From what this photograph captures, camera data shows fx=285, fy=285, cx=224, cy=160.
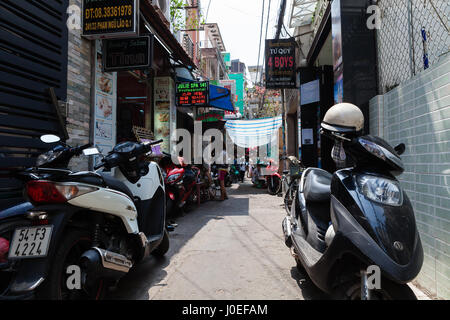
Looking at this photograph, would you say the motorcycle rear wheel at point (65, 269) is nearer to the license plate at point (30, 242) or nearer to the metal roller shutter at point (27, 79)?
the license plate at point (30, 242)

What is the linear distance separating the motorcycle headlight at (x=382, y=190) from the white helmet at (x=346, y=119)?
0.41m

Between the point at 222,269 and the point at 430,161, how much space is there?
2249 millimetres

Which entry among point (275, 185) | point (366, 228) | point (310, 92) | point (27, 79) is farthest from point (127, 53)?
point (275, 185)

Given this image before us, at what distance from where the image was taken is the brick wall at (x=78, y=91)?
14.3ft

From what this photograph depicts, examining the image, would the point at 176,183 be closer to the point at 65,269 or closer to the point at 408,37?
the point at 65,269

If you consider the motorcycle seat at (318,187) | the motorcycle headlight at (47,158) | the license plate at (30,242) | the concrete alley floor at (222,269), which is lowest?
the concrete alley floor at (222,269)

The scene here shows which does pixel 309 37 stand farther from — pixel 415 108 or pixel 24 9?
pixel 24 9

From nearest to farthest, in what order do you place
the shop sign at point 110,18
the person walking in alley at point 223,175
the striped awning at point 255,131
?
the shop sign at point 110,18 < the person walking in alley at point 223,175 < the striped awning at point 255,131

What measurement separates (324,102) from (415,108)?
474 centimetres

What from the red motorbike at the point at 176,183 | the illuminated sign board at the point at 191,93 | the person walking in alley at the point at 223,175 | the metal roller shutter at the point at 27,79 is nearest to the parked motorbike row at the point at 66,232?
the metal roller shutter at the point at 27,79

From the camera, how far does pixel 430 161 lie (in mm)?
2451

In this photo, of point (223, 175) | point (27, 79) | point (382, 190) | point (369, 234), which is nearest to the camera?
point (369, 234)
